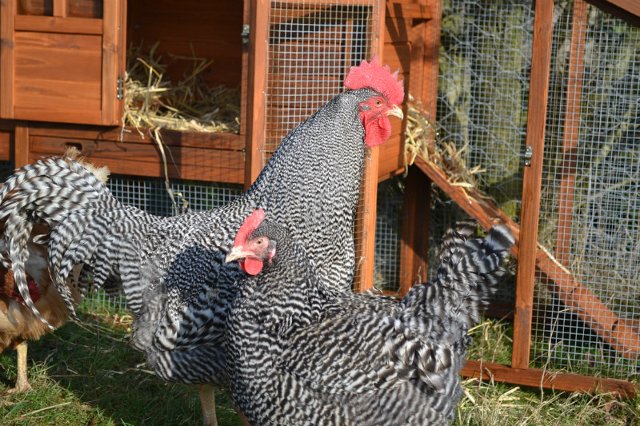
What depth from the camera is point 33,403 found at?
5.68 meters

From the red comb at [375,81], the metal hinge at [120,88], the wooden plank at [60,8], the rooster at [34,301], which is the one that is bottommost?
the rooster at [34,301]

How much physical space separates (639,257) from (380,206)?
2319 millimetres

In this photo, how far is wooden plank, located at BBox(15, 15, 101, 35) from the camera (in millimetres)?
6453

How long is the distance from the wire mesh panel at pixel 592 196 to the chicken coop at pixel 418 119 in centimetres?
2

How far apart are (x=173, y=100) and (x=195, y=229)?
3.20m

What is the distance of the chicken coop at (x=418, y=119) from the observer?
590 centimetres

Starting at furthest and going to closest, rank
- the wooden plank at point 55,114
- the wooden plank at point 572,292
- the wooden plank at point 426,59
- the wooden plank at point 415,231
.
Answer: the wooden plank at point 415,231
the wooden plank at point 426,59
the wooden plank at point 55,114
the wooden plank at point 572,292

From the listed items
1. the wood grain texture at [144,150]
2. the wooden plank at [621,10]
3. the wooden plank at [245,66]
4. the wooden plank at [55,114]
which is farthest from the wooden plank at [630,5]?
the wooden plank at [55,114]

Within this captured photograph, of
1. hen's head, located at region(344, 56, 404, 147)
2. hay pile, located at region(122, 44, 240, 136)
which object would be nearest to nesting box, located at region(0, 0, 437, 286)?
hay pile, located at region(122, 44, 240, 136)

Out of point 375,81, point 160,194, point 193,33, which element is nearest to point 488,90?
point 375,81

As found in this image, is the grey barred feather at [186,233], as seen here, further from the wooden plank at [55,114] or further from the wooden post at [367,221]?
the wooden plank at [55,114]

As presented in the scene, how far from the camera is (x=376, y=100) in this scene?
512 centimetres

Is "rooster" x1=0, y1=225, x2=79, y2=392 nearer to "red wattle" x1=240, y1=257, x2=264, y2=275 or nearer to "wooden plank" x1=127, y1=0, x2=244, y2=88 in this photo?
"red wattle" x1=240, y1=257, x2=264, y2=275

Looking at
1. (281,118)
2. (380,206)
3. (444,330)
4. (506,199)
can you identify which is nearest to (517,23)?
(506,199)
